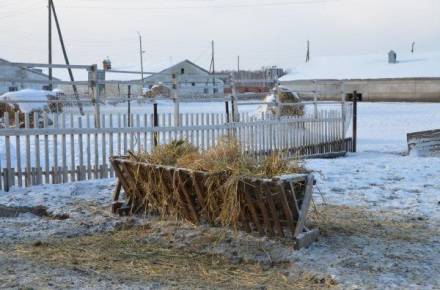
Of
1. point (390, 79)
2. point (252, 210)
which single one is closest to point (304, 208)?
point (252, 210)

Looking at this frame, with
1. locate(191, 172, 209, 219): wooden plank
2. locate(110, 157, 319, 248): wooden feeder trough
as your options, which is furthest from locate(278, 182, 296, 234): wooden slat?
locate(191, 172, 209, 219): wooden plank

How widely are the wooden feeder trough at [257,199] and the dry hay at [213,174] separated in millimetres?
27

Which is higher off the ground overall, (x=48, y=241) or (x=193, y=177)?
(x=193, y=177)

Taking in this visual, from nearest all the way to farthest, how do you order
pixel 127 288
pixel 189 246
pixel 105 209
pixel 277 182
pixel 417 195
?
pixel 127 288 → pixel 277 182 → pixel 189 246 → pixel 105 209 → pixel 417 195

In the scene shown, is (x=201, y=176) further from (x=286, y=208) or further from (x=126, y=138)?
(x=126, y=138)

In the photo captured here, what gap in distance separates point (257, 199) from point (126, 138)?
211 inches

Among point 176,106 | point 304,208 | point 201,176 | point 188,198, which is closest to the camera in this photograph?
point 304,208

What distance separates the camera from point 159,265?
18.6 ft

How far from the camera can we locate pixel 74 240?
6.63m

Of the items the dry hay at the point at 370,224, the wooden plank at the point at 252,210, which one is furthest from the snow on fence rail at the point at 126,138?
the wooden plank at the point at 252,210

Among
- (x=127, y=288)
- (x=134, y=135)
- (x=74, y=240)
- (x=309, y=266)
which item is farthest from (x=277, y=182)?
(x=134, y=135)

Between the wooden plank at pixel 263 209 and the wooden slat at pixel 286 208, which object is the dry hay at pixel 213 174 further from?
the wooden slat at pixel 286 208

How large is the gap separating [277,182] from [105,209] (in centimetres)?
304

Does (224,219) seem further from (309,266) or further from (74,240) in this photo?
(74,240)
